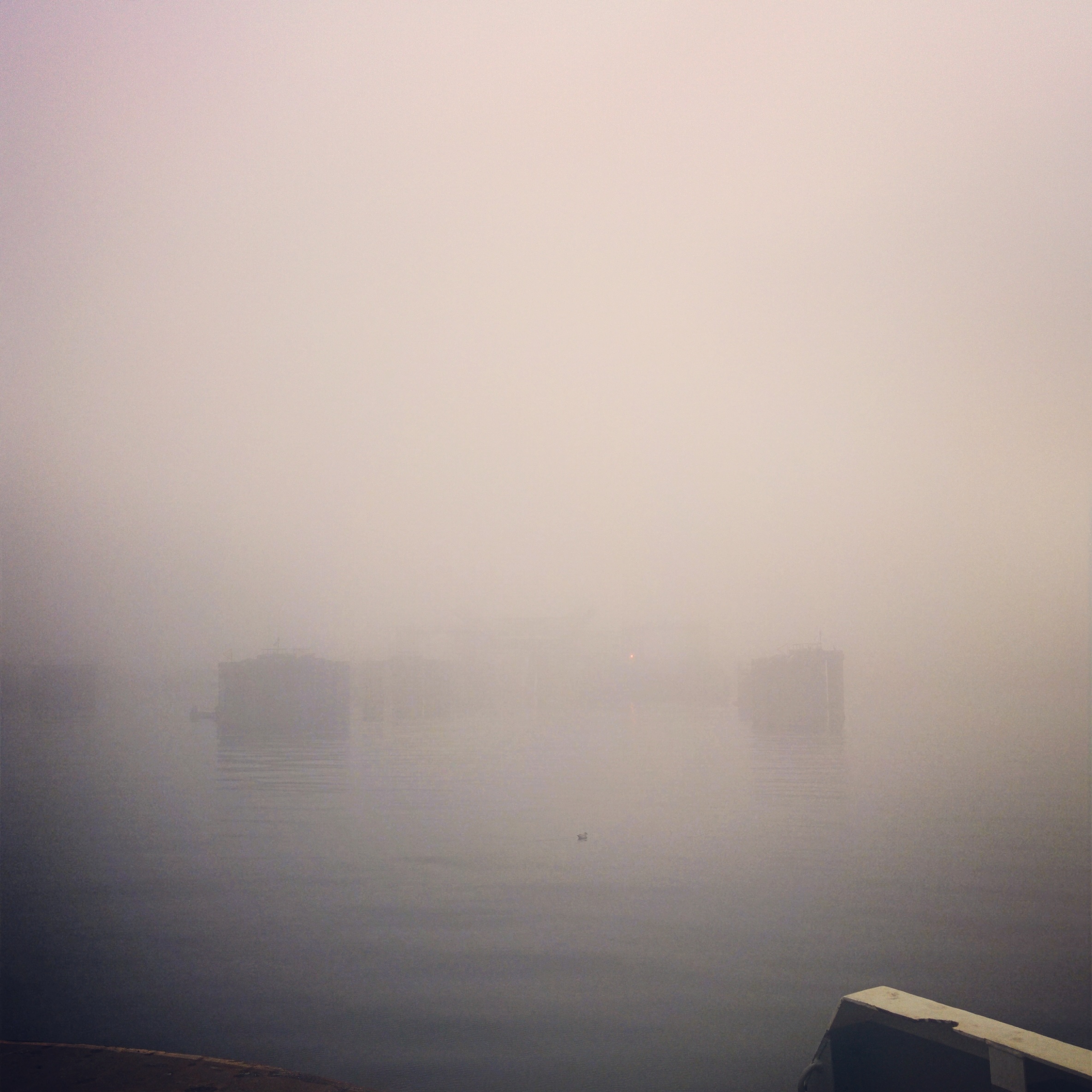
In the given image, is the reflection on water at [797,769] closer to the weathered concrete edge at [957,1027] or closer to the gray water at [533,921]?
the gray water at [533,921]

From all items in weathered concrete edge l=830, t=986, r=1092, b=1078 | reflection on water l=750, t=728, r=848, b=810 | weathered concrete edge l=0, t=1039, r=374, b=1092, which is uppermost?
weathered concrete edge l=830, t=986, r=1092, b=1078

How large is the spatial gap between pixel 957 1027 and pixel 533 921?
27.6ft

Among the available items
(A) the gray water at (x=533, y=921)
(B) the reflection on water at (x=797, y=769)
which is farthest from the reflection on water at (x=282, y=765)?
(B) the reflection on water at (x=797, y=769)

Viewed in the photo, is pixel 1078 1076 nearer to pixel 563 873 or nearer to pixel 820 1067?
pixel 820 1067

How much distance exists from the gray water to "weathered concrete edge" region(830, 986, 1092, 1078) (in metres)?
2.58

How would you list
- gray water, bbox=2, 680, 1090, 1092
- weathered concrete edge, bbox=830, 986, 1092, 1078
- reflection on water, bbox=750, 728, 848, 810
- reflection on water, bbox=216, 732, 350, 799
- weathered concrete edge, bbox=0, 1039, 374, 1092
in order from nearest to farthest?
weathered concrete edge, bbox=830, 986, 1092, 1078 < weathered concrete edge, bbox=0, 1039, 374, 1092 < gray water, bbox=2, 680, 1090, 1092 < reflection on water, bbox=750, 728, 848, 810 < reflection on water, bbox=216, 732, 350, 799

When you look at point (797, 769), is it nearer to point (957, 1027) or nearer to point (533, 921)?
point (533, 921)

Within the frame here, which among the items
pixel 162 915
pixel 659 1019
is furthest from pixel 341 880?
pixel 659 1019

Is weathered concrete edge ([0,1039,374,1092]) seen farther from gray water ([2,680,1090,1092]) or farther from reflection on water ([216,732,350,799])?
reflection on water ([216,732,350,799])

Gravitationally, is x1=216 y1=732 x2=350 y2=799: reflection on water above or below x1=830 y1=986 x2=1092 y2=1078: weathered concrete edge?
below

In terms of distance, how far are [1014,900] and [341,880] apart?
43.3ft

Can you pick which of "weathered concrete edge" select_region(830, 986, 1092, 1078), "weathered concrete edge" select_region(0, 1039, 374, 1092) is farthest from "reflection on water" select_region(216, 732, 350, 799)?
"weathered concrete edge" select_region(830, 986, 1092, 1078)

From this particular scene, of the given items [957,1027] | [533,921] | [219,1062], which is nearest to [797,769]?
[533,921]

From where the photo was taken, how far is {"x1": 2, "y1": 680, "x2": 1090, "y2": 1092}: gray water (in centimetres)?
887
